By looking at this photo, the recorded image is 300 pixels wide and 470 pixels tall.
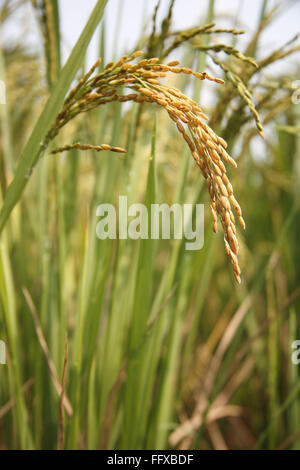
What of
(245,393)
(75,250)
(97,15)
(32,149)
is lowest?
(245,393)

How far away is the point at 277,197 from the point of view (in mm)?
1527

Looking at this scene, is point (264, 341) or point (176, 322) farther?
point (264, 341)

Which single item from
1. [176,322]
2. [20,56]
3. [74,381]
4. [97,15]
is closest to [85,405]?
[74,381]

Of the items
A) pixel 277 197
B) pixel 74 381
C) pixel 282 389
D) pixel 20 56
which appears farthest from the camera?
pixel 20 56

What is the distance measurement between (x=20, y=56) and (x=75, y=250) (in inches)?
47.1

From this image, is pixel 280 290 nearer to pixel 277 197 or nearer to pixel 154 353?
pixel 277 197

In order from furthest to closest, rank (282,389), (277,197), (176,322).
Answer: (277,197) < (282,389) < (176,322)

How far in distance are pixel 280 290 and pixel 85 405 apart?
91 centimetres

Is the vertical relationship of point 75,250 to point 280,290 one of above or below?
above

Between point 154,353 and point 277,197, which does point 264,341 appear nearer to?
point 277,197

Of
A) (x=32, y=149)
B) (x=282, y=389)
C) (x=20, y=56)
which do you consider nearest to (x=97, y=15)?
(x=32, y=149)

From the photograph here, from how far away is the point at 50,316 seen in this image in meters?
0.82

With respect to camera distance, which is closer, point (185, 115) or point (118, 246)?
point (185, 115)

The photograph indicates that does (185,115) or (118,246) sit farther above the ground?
(185,115)
